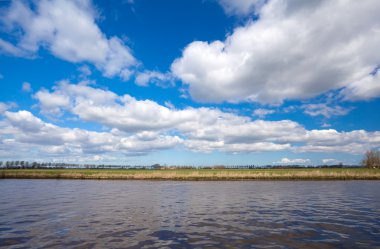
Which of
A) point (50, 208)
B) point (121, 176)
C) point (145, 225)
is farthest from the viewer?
point (121, 176)

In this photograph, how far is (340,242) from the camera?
14.2m

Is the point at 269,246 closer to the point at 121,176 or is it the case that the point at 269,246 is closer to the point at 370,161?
the point at 121,176

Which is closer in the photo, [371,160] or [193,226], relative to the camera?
[193,226]

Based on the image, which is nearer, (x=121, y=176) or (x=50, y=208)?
(x=50, y=208)

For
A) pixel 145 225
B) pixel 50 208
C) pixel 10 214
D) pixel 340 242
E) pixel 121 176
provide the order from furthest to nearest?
pixel 121 176
pixel 50 208
pixel 10 214
pixel 145 225
pixel 340 242

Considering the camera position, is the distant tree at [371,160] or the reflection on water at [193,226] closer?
the reflection on water at [193,226]

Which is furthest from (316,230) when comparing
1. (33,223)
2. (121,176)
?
(121,176)

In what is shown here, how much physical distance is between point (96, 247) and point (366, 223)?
17853 mm

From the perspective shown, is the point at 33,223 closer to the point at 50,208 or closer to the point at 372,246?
the point at 50,208

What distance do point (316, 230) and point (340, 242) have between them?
9.06ft

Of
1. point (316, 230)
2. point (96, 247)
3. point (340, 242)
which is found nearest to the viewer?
point (96, 247)

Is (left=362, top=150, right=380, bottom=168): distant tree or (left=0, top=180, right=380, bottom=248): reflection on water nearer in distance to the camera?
(left=0, top=180, right=380, bottom=248): reflection on water

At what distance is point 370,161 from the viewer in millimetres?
149000

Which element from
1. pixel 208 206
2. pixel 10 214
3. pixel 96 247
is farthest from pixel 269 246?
pixel 10 214
